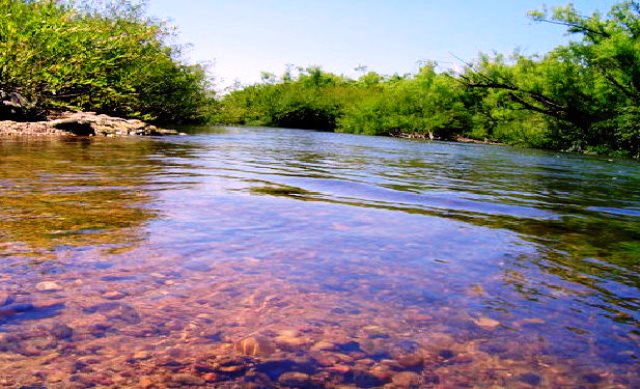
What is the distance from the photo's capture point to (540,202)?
6.60 meters

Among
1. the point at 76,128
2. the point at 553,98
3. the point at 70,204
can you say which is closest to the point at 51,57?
the point at 76,128

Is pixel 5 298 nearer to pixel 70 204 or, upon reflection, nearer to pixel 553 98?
pixel 70 204

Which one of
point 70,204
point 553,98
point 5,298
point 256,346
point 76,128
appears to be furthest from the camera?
point 553,98

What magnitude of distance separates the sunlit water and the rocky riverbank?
1138cm

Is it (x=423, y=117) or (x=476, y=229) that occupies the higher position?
(x=423, y=117)

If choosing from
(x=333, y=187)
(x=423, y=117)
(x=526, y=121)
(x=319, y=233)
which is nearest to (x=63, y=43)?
(x=333, y=187)

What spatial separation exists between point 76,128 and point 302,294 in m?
16.4

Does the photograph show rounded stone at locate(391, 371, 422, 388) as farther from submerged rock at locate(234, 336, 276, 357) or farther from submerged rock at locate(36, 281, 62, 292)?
submerged rock at locate(36, 281, 62, 292)

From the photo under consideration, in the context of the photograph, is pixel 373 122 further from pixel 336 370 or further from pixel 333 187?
pixel 336 370

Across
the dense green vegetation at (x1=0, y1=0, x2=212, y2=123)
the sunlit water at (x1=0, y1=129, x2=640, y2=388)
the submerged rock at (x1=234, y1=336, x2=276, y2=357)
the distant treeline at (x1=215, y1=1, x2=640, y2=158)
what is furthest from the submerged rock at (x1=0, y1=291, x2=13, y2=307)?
the distant treeline at (x1=215, y1=1, x2=640, y2=158)

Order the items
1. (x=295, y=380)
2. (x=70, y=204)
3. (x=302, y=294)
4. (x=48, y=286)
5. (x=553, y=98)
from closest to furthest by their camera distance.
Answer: (x=295, y=380) → (x=48, y=286) → (x=302, y=294) → (x=70, y=204) → (x=553, y=98)

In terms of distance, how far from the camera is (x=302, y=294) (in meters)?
Answer: 2.43

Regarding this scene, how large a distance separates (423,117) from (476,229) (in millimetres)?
44426

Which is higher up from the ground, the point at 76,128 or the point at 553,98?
the point at 553,98
